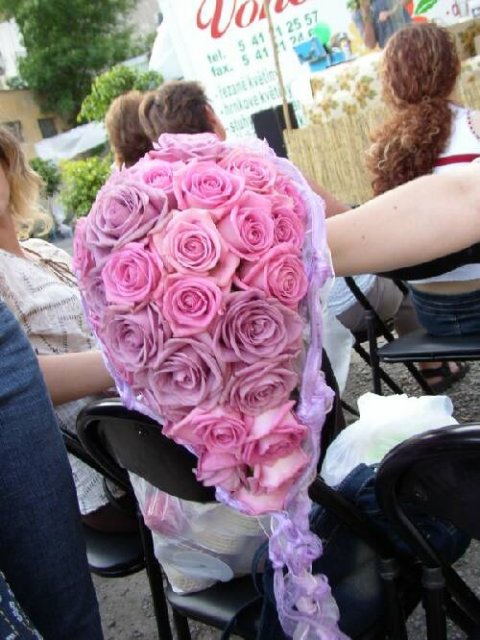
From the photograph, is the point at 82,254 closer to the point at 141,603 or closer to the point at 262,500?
the point at 262,500

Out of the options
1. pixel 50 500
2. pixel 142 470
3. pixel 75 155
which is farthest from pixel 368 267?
pixel 75 155

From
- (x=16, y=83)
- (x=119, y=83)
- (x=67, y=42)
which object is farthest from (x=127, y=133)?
(x=16, y=83)

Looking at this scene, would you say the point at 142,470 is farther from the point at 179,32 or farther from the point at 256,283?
the point at 179,32

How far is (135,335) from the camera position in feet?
2.56

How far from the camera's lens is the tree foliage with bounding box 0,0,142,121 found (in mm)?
25938

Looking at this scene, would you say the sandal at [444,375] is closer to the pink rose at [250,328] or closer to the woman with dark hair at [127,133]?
the woman with dark hair at [127,133]

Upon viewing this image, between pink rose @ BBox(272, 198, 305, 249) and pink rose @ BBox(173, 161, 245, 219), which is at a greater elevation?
pink rose @ BBox(173, 161, 245, 219)

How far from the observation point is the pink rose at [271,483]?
2.63ft

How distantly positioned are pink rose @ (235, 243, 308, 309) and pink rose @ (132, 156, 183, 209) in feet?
0.44

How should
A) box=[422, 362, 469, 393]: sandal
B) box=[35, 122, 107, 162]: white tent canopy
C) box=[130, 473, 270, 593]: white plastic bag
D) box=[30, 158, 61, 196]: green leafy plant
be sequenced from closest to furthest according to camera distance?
box=[130, 473, 270, 593]: white plastic bag < box=[422, 362, 469, 393]: sandal < box=[35, 122, 107, 162]: white tent canopy < box=[30, 158, 61, 196]: green leafy plant

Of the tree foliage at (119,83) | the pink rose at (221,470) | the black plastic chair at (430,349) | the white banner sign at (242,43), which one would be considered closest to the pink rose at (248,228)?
the pink rose at (221,470)

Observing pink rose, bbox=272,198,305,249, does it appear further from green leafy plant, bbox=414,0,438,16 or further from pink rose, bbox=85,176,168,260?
green leafy plant, bbox=414,0,438,16

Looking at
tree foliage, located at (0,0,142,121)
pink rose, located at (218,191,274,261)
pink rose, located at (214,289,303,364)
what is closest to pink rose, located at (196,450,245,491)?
pink rose, located at (214,289,303,364)

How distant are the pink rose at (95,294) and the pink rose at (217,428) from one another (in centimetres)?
18
